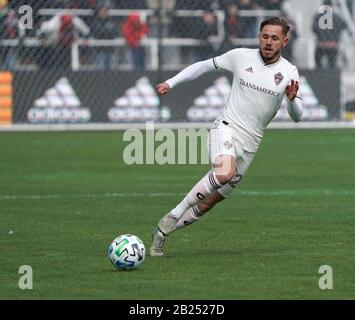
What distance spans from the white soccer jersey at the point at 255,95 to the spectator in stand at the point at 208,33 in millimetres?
16978

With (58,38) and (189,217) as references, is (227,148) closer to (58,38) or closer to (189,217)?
(189,217)

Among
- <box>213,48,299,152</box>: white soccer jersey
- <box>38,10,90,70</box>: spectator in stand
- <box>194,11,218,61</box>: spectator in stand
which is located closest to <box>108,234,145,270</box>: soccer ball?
<box>213,48,299,152</box>: white soccer jersey

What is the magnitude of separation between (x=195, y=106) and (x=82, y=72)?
2800mm

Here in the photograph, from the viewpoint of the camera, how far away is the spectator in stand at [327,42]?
94.6 feet

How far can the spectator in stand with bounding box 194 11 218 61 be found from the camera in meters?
28.0

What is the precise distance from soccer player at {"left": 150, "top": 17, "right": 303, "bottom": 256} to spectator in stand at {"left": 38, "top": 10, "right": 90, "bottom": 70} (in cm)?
1584

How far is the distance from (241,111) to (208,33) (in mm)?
17269

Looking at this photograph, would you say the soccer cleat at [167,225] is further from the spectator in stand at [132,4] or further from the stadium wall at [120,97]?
the spectator in stand at [132,4]

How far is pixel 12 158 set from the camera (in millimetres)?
21406

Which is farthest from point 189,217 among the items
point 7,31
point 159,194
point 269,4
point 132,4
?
point 269,4

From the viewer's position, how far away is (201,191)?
10695mm

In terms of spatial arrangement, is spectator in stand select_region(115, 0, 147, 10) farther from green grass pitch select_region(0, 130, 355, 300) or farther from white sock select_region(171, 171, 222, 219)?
white sock select_region(171, 171, 222, 219)

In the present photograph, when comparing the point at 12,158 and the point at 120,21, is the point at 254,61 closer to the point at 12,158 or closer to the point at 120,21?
the point at 12,158

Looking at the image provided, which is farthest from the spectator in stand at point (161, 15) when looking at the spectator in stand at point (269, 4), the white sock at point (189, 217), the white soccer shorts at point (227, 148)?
the white sock at point (189, 217)
